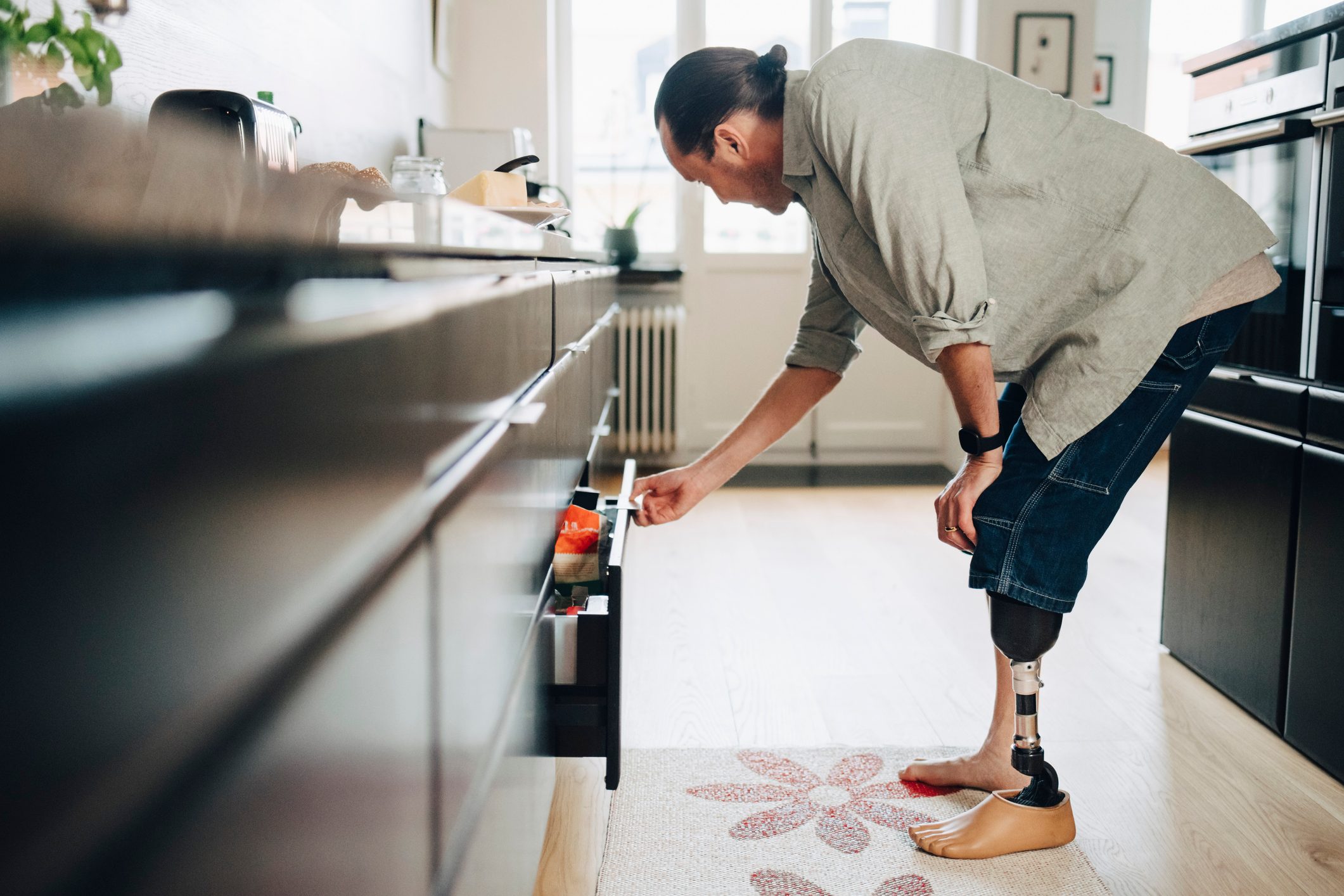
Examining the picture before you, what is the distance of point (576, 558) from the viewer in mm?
1360

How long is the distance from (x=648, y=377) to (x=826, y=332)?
110 inches

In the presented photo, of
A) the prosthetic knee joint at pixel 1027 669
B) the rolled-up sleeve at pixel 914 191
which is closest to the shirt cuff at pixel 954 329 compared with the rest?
the rolled-up sleeve at pixel 914 191

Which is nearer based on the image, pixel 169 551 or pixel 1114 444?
pixel 169 551

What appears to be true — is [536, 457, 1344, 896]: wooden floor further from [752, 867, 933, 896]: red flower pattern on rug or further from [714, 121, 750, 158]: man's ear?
[714, 121, 750, 158]: man's ear

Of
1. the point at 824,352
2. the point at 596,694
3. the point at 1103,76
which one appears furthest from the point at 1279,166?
the point at 1103,76

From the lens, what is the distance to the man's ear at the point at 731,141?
137 cm

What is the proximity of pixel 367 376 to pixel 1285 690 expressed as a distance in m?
1.86

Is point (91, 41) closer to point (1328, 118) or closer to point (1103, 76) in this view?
point (1328, 118)

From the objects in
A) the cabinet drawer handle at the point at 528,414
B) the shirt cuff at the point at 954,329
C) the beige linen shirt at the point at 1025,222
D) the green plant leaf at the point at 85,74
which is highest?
the green plant leaf at the point at 85,74

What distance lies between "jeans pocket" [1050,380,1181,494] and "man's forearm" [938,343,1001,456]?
4.8 inches

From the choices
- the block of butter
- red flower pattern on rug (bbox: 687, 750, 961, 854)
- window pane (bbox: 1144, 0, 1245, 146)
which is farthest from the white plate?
window pane (bbox: 1144, 0, 1245, 146)

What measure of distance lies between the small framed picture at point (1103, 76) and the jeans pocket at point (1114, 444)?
418 centimetres

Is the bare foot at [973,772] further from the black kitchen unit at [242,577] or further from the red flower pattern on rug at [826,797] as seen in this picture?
the black kitchen unit at [242,577]

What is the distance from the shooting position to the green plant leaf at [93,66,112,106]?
114cm
